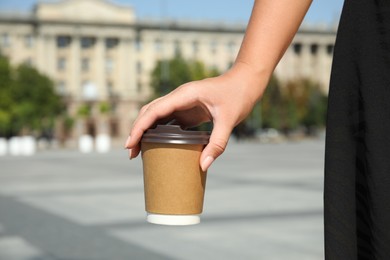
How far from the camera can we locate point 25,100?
214 ft

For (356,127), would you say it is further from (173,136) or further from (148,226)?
(148,226)

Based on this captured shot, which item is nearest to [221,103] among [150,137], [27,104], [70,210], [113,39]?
[150,137]

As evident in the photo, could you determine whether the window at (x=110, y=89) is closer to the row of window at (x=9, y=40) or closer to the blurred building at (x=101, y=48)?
the blurred building at (x=101, y=48)

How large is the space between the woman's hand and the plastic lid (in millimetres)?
17

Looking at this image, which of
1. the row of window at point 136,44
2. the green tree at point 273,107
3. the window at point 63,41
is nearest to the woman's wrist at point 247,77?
the green tree at point 273,107

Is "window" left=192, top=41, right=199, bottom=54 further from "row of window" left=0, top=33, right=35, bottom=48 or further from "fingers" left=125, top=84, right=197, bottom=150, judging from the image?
"fingers" left=125, top=84, right=197, bottom=150

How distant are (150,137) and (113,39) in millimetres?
89052

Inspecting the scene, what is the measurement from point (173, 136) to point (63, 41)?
87281 millimetres

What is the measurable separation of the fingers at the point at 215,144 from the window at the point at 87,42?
288 feet

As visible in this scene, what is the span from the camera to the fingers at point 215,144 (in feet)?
3.99

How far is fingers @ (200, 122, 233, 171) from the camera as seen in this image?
1.22m

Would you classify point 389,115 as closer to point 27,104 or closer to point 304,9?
point 304,9

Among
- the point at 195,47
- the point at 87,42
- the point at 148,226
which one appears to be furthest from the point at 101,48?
the point at 148,226

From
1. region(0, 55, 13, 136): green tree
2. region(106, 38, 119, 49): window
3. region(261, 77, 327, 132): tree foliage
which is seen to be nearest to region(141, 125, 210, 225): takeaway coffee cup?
region(0, 55, 13, 136): green tree
